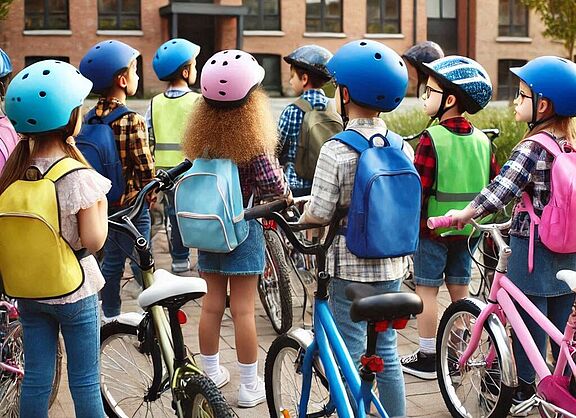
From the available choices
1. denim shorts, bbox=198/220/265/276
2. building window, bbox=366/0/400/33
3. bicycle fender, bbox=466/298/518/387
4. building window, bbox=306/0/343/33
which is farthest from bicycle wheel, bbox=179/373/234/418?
building window, bbox=366/0/400/33

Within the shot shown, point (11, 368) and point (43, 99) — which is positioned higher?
point (43, 99)

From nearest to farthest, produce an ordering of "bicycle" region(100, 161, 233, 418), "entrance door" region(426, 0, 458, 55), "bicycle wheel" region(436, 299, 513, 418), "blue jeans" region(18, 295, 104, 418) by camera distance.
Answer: "bicycle" region(100, 161, 233, 418)
"blue jeans" region(18, 295, 104, 418)
"bicycle wheel" region(436, 299, 513, 418)
"entrance door" region(426, 0, 458, 55)

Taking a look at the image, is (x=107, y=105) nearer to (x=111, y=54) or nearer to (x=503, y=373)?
(x=111, y=54)

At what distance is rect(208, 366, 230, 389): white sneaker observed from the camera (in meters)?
5.11

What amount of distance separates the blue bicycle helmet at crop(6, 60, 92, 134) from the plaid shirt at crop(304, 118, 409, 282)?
41.1 inches

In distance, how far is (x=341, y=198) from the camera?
3.83 meters

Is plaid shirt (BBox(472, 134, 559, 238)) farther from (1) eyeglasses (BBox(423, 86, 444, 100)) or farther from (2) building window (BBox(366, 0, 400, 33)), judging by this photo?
(2) building window (BBox(366, 0, 400, 33))

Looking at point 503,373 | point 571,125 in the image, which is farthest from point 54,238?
point 571,125

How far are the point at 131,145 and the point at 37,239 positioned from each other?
219 centimetres

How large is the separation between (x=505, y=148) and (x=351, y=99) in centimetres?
544

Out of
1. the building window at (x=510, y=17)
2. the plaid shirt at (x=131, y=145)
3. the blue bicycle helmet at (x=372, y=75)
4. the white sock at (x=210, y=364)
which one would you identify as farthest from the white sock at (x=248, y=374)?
the building window at (x=510, y=17)

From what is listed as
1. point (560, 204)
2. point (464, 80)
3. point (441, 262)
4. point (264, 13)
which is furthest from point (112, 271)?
point (264, 13)

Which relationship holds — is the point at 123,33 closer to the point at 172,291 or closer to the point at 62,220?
the point at 62,220

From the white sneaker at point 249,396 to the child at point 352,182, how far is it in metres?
1.11
